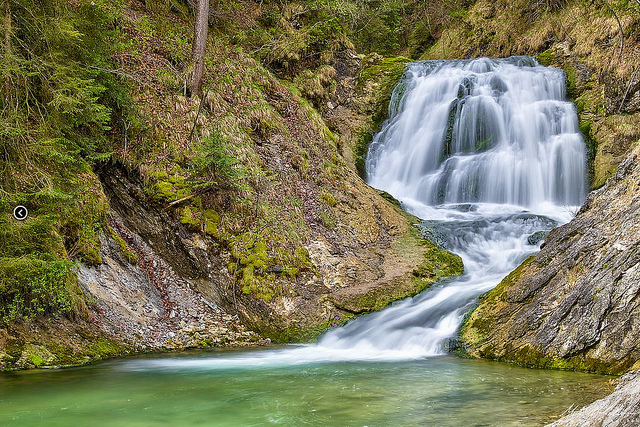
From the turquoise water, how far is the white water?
1.36 metres

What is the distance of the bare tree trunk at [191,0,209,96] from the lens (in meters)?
11.7

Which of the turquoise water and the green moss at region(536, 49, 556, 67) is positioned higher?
the green moss at region(536, 49, 556, 67)

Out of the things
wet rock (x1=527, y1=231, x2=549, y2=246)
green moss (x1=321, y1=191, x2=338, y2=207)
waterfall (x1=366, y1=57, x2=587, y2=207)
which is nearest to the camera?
wet rock (x1=527, y1=231, x2=549, y2=246)

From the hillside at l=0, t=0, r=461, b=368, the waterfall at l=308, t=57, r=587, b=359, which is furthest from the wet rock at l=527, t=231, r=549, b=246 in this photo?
the hillside at l=0, t=0, r=461, b=368

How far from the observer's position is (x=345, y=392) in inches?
234

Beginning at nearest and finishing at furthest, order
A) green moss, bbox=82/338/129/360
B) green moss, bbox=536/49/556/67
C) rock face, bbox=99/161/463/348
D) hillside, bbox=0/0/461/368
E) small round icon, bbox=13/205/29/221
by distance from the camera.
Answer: small round icon, bbox=13/205/29/221 < hillside, bbox=0/0/461/368 < green moss, bbox=82/338/129/360 < rock face, bbox=99/161/463/348 < green moss, bbox=536/49/556/67

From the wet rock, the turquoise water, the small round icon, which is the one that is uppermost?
the small round icon

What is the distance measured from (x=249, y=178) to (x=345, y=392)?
642 centimetres

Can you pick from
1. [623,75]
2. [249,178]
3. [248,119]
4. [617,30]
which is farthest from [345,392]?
[617,30]

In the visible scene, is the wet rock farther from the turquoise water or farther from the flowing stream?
the turquoise water

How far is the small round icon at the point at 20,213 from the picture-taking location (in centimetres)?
650

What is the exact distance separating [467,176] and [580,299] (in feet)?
31.4

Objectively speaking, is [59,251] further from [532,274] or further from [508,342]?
[532,274]

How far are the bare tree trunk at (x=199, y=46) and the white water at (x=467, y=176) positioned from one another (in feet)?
21.8
